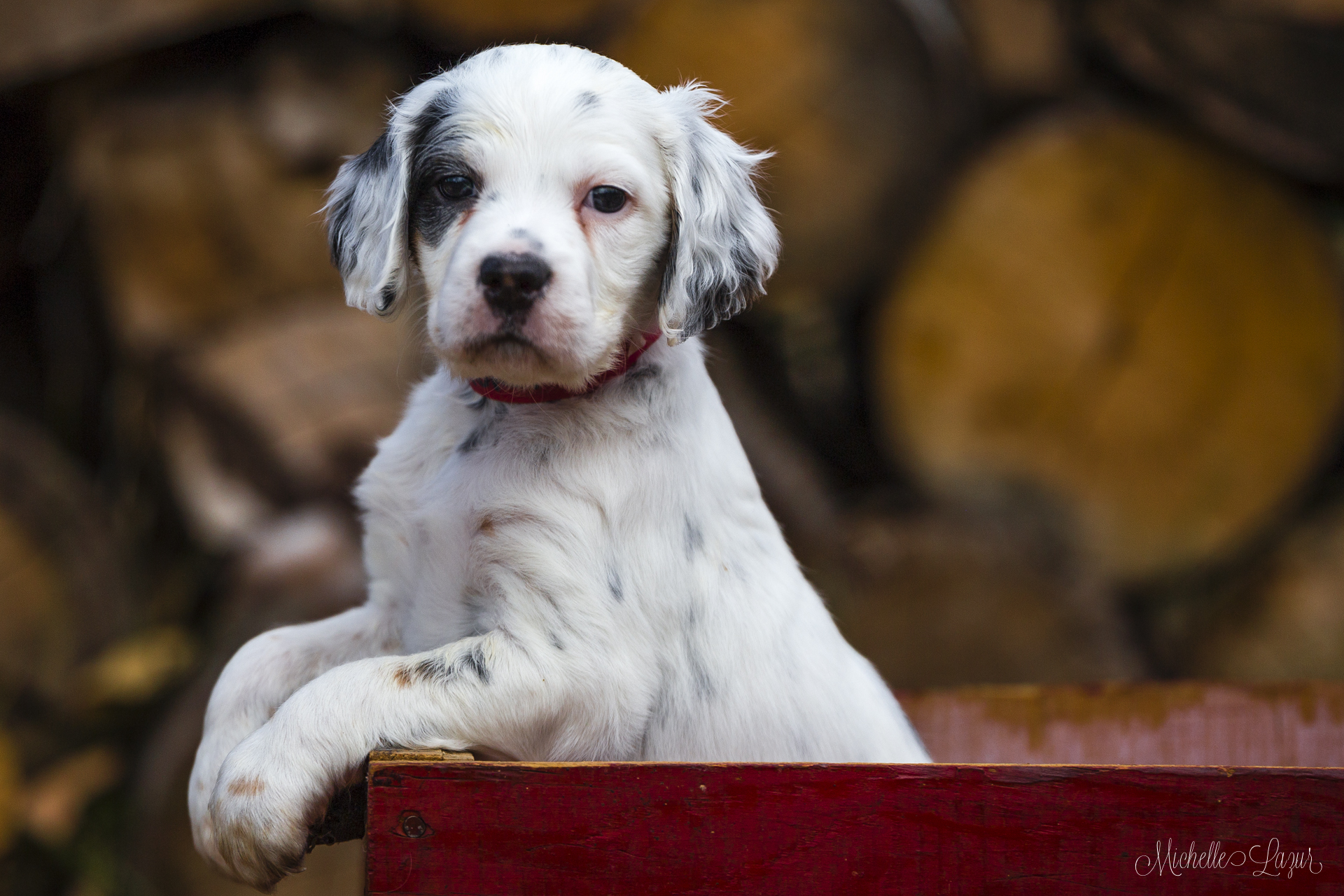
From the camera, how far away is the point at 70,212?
4484 millimetres

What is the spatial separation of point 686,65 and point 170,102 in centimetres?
200

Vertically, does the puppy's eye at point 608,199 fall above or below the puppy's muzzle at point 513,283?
above

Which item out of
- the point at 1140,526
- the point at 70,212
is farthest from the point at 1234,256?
the point at 70,212

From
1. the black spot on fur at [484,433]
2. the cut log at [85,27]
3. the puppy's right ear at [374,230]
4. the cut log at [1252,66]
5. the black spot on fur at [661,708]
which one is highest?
the cut log at [1252,66]

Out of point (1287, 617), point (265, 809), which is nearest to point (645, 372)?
point (265, 809)

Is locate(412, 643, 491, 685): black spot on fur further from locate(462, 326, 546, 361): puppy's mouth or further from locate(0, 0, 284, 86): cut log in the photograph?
locate(0, 0, 284, 86): cut log

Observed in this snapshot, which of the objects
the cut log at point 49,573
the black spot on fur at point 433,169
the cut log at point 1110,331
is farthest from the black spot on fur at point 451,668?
the cut log at point 49,573

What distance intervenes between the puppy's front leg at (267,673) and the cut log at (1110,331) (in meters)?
2.24

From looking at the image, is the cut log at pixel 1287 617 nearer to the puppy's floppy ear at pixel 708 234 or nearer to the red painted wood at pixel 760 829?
the puppy's floppy ear at pixel 708 234

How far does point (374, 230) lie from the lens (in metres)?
2.27

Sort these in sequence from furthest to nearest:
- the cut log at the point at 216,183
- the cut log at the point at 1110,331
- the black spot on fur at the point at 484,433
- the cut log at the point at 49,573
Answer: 1. the cut log at the point at 216,183
2. the cut log at the point at 49,573
3. the cut log at the point at 1110,331
4. the black spot on fur at the point at 484,433

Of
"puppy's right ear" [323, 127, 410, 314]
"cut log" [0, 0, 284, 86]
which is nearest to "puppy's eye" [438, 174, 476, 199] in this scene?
"puppy's right ear" [323, 127, 410, 314]

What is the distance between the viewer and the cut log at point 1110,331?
3.89 metres
